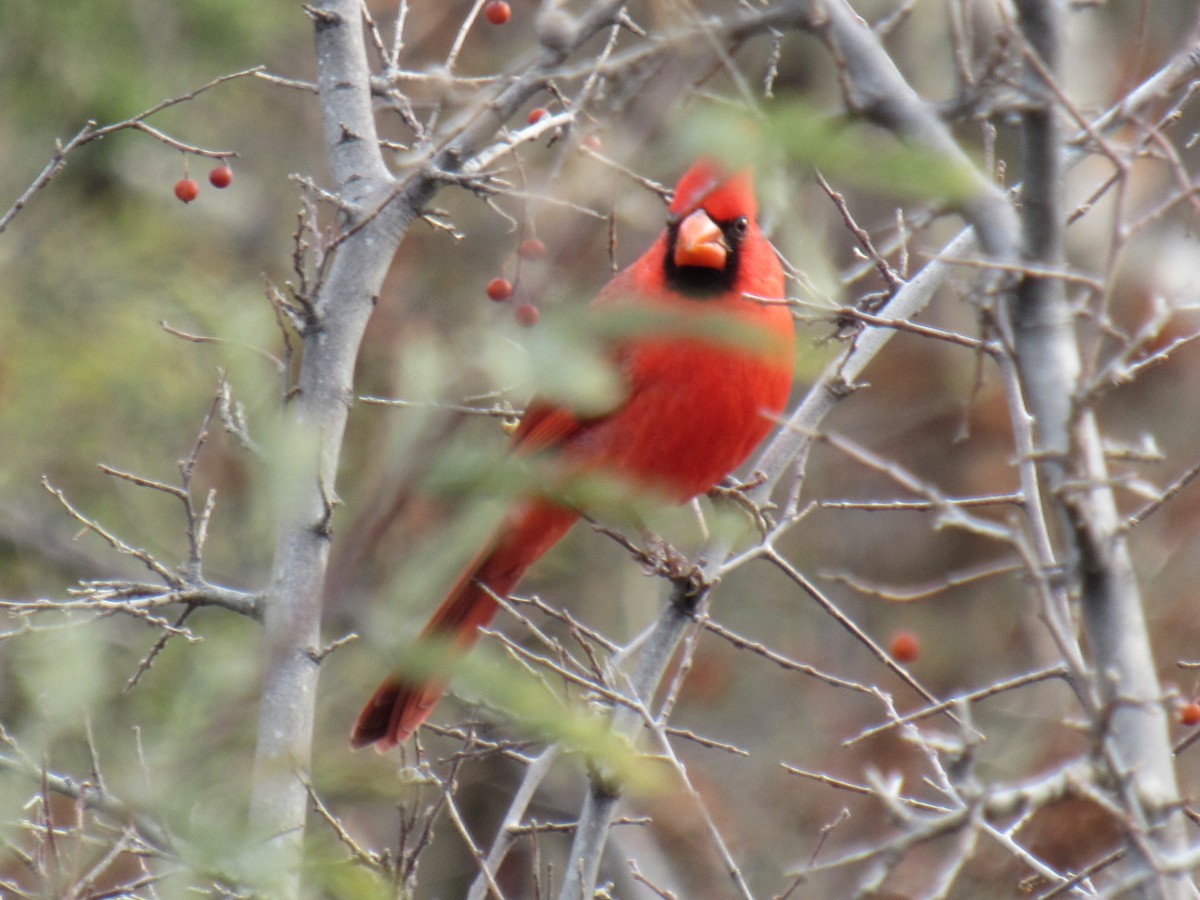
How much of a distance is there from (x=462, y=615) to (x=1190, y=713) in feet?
5.30

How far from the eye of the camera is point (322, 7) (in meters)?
3.18

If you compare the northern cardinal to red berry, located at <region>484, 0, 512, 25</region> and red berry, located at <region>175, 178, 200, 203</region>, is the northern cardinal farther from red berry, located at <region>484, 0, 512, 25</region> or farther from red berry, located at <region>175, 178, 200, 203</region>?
red berry, located at <region>175, 178, 200, 203</region>

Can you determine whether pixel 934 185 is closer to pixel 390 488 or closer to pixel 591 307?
pixel 591 307

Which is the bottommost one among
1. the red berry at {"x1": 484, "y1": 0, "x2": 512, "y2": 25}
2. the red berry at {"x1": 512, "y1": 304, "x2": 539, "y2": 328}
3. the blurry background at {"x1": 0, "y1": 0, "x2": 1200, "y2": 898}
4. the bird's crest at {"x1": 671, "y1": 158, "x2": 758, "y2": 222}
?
the blurry background at {"x1": 0, "y1": 0, "x2": 1200, "y2": 898}

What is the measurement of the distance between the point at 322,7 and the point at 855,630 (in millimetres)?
1671

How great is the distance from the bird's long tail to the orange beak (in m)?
0.64

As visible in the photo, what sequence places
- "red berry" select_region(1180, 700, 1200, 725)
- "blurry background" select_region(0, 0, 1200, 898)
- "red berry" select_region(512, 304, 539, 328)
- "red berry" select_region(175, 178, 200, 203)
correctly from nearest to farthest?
"red berry" select_region(512, 304, 539, 328) < "red berry" select_region(1180, 700, 1200, 725) < "red berry" select_region(175, 178, 200, 203) < "blurry background" select_region(0, 0, 1200, 898)

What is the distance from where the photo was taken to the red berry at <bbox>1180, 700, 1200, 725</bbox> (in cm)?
276

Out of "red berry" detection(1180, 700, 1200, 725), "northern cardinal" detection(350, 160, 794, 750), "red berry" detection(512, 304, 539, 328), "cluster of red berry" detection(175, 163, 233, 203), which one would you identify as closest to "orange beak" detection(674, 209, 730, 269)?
"northern cardinal" detection(350, 160, 794, 750)

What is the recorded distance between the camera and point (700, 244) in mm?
3324

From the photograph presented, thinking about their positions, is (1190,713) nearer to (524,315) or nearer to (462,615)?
(462,615)

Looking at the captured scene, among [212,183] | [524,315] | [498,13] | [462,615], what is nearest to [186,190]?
[212,183]

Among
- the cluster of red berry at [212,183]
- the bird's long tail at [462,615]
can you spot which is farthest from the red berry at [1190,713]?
the cluster of red berry at [212,183]

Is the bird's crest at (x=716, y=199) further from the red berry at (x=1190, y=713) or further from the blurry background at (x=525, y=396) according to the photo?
the red berry at (x=1190, y=713)
